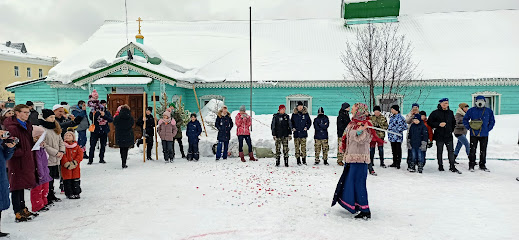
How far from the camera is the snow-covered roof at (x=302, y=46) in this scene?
15477 mm

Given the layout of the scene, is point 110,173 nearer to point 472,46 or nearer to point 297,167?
point 297,167

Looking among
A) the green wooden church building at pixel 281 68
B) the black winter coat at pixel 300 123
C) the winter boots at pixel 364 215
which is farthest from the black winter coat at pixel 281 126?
the green wooden church building at pixel 281 68

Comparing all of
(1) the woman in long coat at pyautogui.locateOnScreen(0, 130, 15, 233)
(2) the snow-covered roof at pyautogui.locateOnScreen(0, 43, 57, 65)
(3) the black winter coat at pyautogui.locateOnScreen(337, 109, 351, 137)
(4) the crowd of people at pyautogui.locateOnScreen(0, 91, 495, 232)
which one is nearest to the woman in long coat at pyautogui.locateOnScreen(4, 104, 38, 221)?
(4) the crowd of people at pyautogui.locateOnScreen(0, 91, 495, 232)

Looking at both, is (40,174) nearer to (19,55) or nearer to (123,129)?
(123,129)

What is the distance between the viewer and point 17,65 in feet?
127

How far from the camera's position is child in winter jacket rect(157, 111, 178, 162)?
33.1 ft

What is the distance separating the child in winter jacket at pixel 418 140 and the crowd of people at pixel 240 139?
0.02 m

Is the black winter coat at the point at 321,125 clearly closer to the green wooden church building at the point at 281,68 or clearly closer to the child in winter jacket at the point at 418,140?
the child in winter jacket at the point at 418,140

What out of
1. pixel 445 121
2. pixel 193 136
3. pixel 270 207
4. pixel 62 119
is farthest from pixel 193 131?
pixel 445 121

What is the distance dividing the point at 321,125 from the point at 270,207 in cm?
435

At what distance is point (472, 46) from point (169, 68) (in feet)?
51.9

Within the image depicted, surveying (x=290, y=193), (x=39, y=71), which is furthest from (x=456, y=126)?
(x=39, y=71)

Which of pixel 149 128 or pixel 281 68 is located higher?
pixel 281 68

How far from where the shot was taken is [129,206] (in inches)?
224
